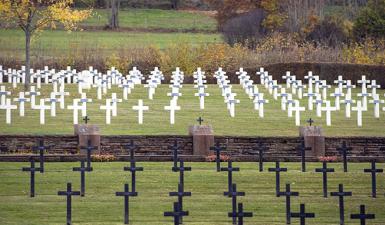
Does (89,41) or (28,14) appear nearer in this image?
(28,14)

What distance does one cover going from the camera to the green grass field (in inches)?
919

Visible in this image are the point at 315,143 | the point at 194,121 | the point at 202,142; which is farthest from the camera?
the point at 194,121

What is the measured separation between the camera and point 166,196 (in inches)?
1017

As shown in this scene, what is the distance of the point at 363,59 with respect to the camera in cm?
6425

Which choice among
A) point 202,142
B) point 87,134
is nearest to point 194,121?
point 202,142

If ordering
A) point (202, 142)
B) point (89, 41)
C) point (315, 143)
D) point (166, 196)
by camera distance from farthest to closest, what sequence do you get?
1. point (89, 41)
2. point (315, 143)
3. point (202, 142)
4. point (166, 196)

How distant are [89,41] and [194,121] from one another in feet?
126

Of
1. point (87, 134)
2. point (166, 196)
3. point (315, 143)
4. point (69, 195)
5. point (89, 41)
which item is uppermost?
point (89, 41)

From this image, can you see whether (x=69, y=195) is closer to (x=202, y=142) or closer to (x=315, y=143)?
(x=202, y=142)

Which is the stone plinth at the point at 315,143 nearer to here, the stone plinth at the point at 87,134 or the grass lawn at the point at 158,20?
the stone plinth at the point at 87,134

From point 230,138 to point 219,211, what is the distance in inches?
400

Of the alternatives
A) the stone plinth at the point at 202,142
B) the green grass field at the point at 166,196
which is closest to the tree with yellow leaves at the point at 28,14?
the stone plinth at the point at 202,142

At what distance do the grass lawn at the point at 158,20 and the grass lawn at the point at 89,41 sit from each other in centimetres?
346

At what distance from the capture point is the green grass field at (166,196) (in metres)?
23.3
